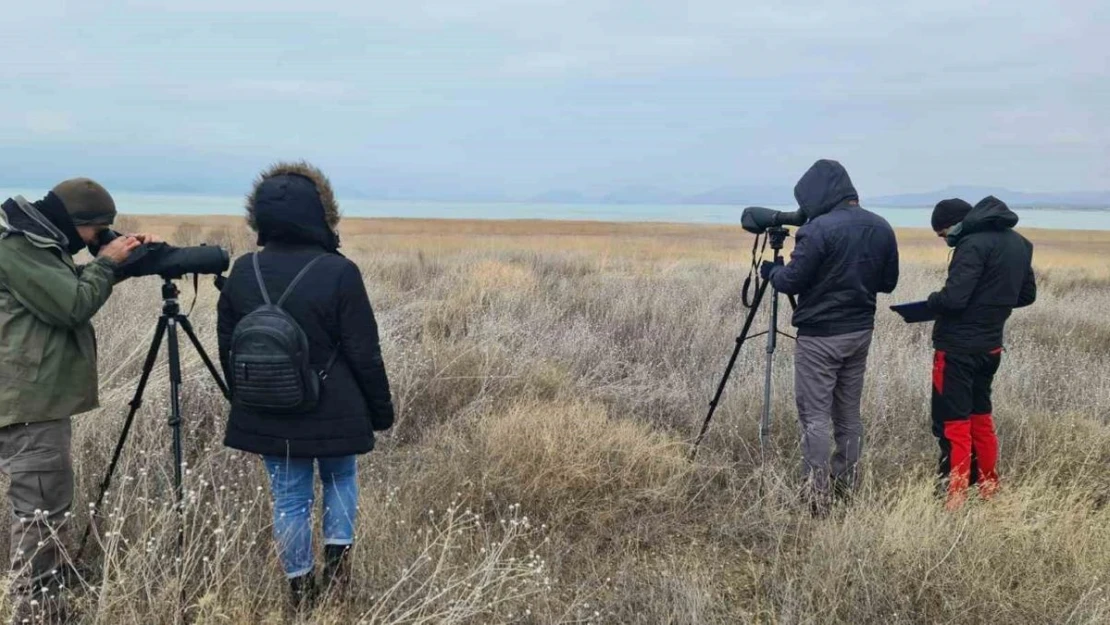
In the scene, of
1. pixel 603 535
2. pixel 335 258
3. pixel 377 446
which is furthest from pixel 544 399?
pixel 335 258

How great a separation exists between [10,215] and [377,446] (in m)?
2.73

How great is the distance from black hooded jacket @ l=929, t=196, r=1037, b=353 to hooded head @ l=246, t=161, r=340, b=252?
135 inches

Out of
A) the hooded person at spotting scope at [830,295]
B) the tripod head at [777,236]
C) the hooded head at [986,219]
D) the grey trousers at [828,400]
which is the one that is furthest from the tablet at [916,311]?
the tripod head at [777,236]

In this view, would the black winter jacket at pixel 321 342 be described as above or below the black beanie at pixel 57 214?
below

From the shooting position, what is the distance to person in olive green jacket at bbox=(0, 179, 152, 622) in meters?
2.48

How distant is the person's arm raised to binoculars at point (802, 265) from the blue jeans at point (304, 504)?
2.57 metres

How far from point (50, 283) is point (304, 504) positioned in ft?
4.13

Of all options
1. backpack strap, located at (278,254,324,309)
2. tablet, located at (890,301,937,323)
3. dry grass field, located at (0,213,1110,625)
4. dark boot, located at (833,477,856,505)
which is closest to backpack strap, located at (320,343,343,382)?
backpack strap, located at (278,254,324,309)

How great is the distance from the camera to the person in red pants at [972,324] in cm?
390

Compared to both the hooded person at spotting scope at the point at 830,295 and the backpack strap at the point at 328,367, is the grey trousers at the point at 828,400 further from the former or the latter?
the backpack strap at the point at 328,367

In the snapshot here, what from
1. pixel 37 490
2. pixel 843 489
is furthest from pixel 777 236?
pixel 37 490

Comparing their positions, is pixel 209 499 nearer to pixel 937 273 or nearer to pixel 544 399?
pixel 544 399

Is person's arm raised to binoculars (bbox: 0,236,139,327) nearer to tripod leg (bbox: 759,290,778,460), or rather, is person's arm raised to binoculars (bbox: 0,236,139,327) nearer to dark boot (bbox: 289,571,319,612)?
dark boot (bbox: 289,571,319,612)

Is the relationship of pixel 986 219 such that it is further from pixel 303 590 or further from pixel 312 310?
pixel 303 590
